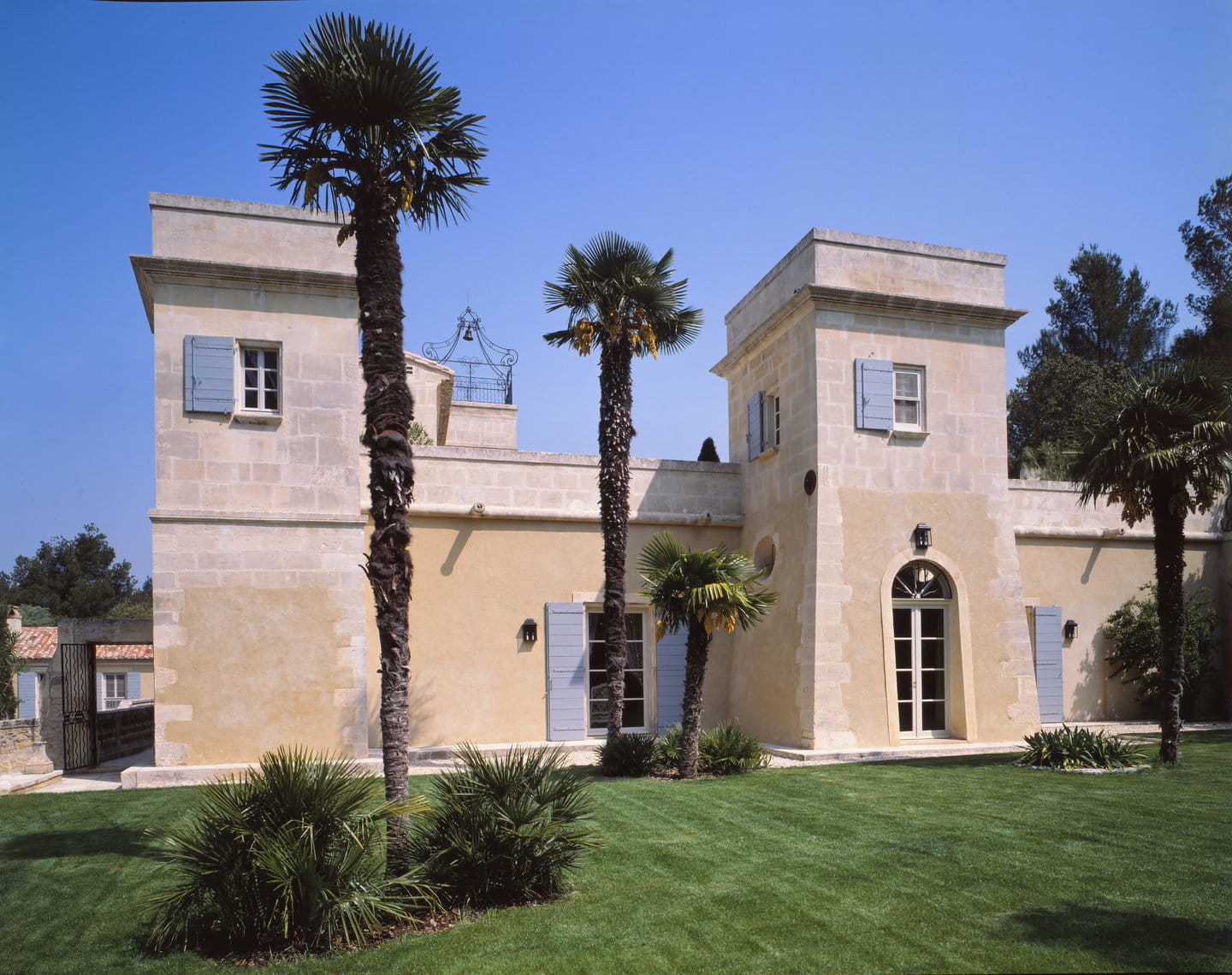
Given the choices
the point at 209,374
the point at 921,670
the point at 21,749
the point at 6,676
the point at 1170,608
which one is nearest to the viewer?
→ the point at 1170,608

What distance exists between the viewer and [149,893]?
267 inches

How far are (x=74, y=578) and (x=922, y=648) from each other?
4863 centimetres

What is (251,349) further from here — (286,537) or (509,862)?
(509,862)

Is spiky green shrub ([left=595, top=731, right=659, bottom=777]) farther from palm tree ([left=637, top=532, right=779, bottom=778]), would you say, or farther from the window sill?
the window sill

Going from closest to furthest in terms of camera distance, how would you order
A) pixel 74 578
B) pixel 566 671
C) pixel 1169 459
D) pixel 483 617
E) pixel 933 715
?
pixel 1169 459 < pixel 933 715 < pixel 483 617 < pixel 566 671 < pixel 74 578

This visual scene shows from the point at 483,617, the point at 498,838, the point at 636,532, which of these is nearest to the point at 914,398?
the point at 636,532

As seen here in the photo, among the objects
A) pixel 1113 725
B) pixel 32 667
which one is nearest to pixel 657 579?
pixel 1113 725

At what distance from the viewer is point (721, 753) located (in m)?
11.2

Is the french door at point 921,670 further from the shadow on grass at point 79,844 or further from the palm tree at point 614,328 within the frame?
the shadow on grass at point 79,844

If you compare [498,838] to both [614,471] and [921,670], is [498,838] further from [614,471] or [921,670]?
[921,670]

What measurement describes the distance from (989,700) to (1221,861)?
7.13 m

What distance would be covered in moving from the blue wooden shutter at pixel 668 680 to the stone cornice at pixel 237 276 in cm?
714

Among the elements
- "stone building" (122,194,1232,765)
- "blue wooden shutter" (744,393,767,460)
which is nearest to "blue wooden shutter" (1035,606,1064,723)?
"stone building" (122,194,1232,765)

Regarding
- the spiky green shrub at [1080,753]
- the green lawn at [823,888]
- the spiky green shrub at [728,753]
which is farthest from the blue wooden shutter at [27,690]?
the spiky green shrub at [1080,753]
